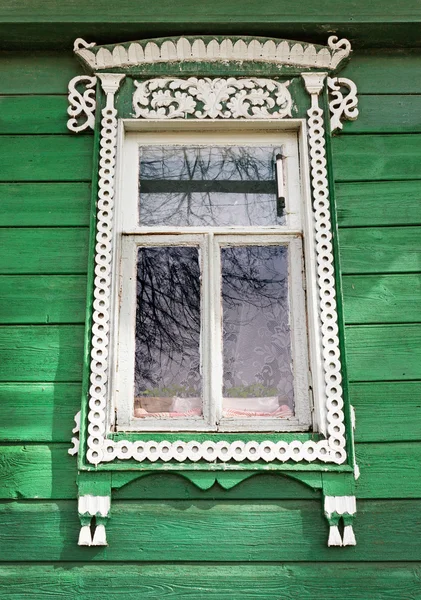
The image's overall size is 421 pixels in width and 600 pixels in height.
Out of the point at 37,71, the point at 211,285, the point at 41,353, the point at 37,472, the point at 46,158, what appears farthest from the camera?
the point at 37,71

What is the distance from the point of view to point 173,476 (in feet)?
7.84

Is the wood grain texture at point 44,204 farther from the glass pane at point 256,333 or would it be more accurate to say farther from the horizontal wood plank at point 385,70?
the horizontal wood plank at point 385,70

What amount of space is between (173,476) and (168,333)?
54 centimetres

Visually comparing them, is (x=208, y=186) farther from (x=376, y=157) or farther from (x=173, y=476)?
(x=173, y=476)

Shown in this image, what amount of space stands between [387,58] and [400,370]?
1363 millimetres

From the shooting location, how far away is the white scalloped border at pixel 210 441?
238 cm

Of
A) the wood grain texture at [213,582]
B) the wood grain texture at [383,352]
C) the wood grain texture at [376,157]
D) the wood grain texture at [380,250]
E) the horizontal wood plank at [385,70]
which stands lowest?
the wood grain texture at [213,582]

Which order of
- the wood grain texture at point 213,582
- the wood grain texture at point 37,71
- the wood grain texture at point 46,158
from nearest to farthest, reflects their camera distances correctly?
the wood grain texture at point 213,582, the wood grain texture at point 46,158, the wood grain texture at point 37,71

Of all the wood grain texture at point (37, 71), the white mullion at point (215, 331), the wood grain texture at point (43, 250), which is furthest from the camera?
the wood grain texture at point (37, 71)

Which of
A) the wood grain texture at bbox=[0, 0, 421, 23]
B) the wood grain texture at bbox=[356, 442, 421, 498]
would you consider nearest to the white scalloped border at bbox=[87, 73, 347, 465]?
the wood grain texture at bbox=[356, 442, 421, 498]

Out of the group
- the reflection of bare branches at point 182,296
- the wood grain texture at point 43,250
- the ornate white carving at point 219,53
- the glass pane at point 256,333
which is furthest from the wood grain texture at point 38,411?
the ornate white carving at point 219,53

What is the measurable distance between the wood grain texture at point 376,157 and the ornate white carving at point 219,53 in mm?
348

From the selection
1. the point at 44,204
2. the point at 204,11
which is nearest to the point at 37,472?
the point at 44,204

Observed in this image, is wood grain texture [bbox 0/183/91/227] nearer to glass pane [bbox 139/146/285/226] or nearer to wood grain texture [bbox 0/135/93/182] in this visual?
wood grain texture [bbox 0/135/93/182]
